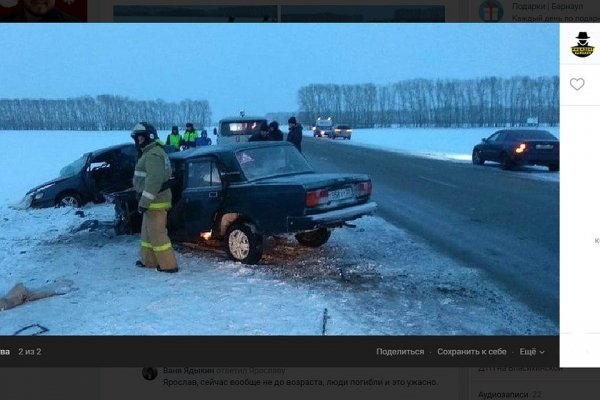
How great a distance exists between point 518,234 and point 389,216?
3.46 ft

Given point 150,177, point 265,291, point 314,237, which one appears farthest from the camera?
point 314,237

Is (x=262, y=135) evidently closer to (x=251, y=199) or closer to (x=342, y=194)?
(x=251, y=199)

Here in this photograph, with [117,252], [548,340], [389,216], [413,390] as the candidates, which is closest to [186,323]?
[117,252]

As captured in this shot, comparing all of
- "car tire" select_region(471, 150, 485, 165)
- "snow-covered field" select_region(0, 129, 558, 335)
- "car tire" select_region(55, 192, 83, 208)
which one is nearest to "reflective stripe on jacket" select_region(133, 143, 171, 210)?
"snow-covered field" select_region(0, 129, 558, 335)

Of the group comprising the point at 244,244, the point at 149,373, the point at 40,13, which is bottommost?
the point at 149,373

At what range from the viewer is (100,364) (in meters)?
3.55

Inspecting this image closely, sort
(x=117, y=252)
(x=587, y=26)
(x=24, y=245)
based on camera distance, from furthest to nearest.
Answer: (x=117, y=252) < (x=24, y=245) < (x=587, y=26)

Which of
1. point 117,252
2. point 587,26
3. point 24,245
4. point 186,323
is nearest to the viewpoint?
point 587,26

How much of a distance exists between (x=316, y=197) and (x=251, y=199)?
59 cm

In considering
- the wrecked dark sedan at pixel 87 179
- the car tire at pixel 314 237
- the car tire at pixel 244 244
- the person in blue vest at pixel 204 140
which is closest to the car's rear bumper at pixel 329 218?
the car tire at pixel 314 237

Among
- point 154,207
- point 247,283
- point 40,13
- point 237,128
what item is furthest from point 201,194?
point 40,13

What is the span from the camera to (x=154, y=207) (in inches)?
178

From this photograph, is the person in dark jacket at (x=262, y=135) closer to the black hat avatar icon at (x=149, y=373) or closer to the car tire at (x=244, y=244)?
the car tire at (x=244, y=244)

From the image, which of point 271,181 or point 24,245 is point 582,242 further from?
point 24,245
